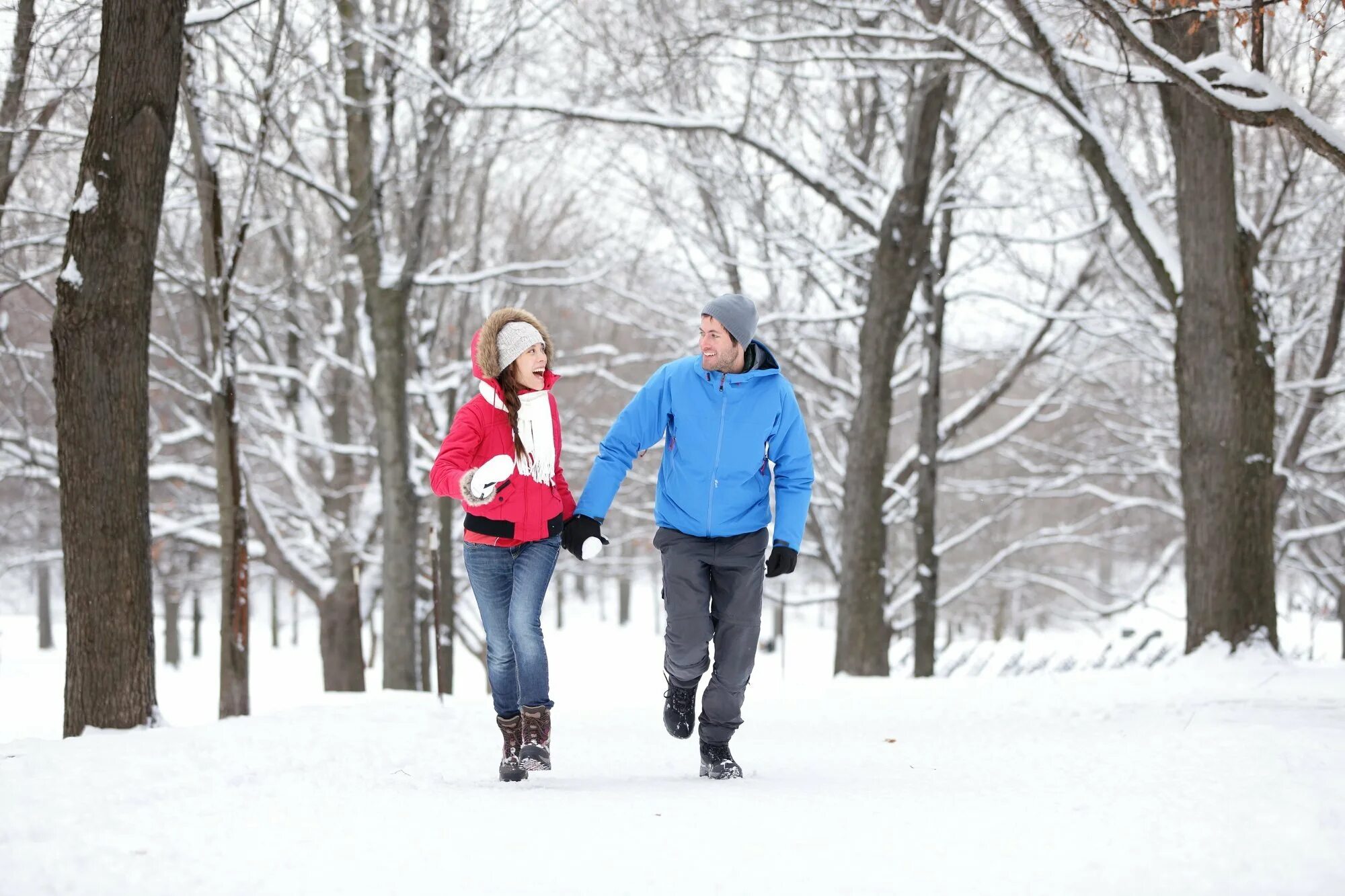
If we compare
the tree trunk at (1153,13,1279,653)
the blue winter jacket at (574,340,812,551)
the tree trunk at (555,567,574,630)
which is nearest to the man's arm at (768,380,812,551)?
the blue winter jacket at (574,340,812,551)

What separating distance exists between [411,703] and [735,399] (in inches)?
131

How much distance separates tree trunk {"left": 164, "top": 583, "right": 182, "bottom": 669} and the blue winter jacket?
2295cm

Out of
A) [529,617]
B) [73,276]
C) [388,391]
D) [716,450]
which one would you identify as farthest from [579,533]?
[388,391]

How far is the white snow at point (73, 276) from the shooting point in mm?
5207

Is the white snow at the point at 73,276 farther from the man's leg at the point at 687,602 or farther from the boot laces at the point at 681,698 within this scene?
the boot laces at the point at 681,698

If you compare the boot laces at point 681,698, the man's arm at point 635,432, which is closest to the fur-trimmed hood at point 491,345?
the man's arm at point 635,432

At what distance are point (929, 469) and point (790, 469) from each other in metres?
8.55

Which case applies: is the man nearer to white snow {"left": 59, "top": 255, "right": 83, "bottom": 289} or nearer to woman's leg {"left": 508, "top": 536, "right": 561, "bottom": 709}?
woman's leg {"left": 508, "top": 536, "right": 561, "bottom": 709}

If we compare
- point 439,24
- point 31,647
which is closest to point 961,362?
point 439,24

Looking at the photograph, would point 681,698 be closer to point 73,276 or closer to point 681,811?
point 681,811

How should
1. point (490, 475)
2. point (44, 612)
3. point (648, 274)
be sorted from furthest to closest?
point (44, 612) < point (648, 274) < point (490, 475)

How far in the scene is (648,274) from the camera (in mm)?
16953

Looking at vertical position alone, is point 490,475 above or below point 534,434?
below

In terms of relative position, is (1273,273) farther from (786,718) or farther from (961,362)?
(786,718)
